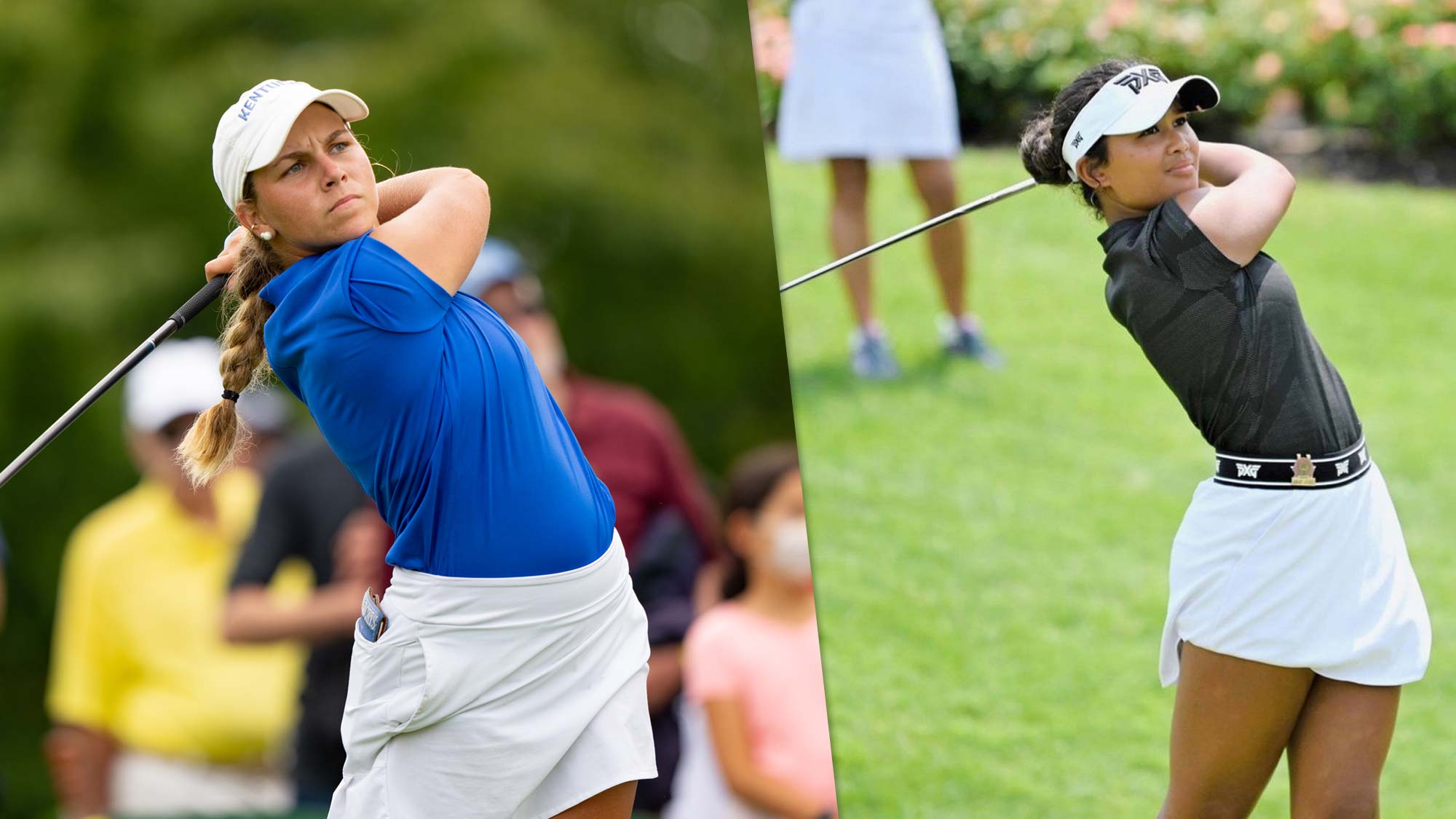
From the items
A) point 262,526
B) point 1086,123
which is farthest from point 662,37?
point 1086,123

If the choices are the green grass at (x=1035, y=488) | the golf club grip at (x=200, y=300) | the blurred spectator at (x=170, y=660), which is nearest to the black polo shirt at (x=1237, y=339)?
the golf club grip at (x=200, y=300)

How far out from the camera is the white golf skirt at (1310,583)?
2242 millimetres

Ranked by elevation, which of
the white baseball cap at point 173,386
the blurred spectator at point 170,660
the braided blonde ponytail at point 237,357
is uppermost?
the braided blonde ponytail at point 237,357

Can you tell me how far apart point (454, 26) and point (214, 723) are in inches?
137

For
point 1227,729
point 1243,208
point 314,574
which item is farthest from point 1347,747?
point 314,574

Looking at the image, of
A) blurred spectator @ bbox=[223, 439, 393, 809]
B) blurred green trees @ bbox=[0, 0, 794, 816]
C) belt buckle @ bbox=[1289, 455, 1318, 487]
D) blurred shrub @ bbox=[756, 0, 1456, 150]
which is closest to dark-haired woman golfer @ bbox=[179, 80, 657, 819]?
belt buckle @ bbox=[1289, 455, 1318, 487]

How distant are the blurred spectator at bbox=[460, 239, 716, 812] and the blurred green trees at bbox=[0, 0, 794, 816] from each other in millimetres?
2837

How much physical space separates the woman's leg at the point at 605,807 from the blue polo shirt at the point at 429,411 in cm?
28

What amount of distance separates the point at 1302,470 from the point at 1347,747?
0.37m

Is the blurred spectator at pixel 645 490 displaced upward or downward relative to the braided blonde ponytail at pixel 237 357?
downward

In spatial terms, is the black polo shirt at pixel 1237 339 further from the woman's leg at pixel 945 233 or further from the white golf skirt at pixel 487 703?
the woman's leg at pixel 945 233

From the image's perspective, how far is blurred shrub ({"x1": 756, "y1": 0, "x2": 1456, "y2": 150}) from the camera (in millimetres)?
5902

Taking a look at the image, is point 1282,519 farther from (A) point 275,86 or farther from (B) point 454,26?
(B) point 454,26

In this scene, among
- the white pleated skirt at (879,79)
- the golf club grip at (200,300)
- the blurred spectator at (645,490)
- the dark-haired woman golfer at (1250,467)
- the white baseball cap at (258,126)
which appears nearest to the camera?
the white baseball cap at (258,126)
